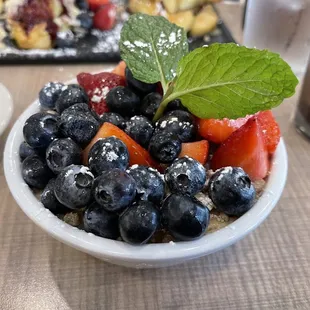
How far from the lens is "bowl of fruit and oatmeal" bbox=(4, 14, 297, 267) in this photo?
0.55 metres

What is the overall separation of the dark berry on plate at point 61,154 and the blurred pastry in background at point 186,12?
89 cm

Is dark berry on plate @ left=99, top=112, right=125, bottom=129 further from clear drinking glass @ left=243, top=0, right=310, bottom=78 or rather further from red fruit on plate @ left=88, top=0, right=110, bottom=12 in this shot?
red fruit on plate @ left=88, top=0, right=110, bottom=12

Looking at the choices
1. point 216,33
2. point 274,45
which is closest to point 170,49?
point 274,45

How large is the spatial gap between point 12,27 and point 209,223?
3.46ft

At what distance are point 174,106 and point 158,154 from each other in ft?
0.38

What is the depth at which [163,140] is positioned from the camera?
62cm

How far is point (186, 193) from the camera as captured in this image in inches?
22.5

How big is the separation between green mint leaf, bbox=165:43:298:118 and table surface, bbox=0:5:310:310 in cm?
26

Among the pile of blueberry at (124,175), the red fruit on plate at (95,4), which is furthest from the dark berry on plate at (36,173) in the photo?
the red fruit on plate at (95,4)

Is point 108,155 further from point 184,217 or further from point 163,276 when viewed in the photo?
point 163,276

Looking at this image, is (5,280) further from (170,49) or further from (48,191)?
(170,49)

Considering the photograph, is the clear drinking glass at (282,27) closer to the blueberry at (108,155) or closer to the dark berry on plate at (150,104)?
the dark berry on plate at (150,104)

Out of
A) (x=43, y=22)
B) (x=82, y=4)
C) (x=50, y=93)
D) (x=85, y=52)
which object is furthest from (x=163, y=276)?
(x=82, y=4)

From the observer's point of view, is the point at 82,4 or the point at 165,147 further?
the point at 82,4
